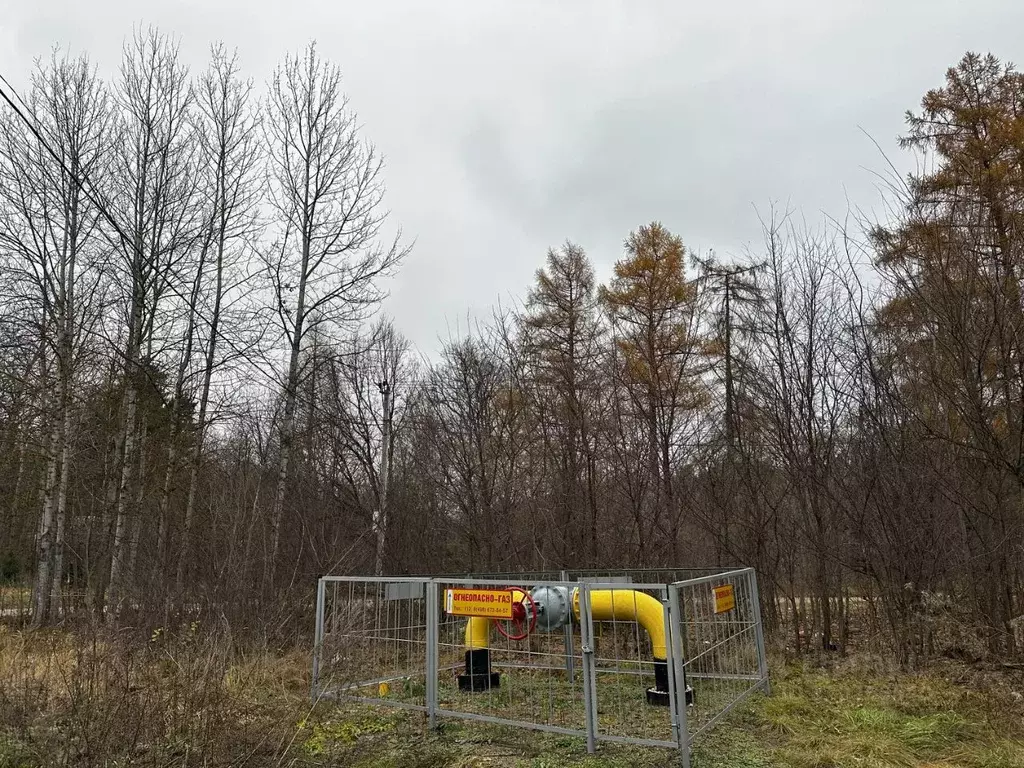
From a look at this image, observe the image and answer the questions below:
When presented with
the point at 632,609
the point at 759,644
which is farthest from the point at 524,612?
the point at 759,644

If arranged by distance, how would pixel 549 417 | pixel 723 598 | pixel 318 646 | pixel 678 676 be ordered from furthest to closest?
pixel 549 417, pixel 318 646, pixel 723 598, pixel 678 676

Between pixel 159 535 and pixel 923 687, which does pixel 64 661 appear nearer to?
pixel 159 535

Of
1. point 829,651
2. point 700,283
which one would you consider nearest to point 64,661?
point 829,651

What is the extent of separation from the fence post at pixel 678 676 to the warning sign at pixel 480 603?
1.62 m

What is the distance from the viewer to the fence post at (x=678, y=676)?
4.81m

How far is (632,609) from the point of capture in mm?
6508

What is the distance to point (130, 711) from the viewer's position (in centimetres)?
444

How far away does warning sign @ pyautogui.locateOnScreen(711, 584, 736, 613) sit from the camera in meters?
6.16

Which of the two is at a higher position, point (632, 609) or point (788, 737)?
point (632, 609)

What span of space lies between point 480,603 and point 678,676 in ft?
6.73

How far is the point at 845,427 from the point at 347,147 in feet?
40.8

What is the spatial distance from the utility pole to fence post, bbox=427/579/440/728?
310 inches

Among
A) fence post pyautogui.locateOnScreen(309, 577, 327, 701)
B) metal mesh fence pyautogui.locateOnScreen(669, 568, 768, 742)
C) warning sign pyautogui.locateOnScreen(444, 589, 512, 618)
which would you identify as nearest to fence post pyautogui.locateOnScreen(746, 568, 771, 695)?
metal mesh fence pyautogui.locateOnScreen(669, 568, 768, 742)

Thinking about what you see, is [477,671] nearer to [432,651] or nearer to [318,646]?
A: [432,651]
